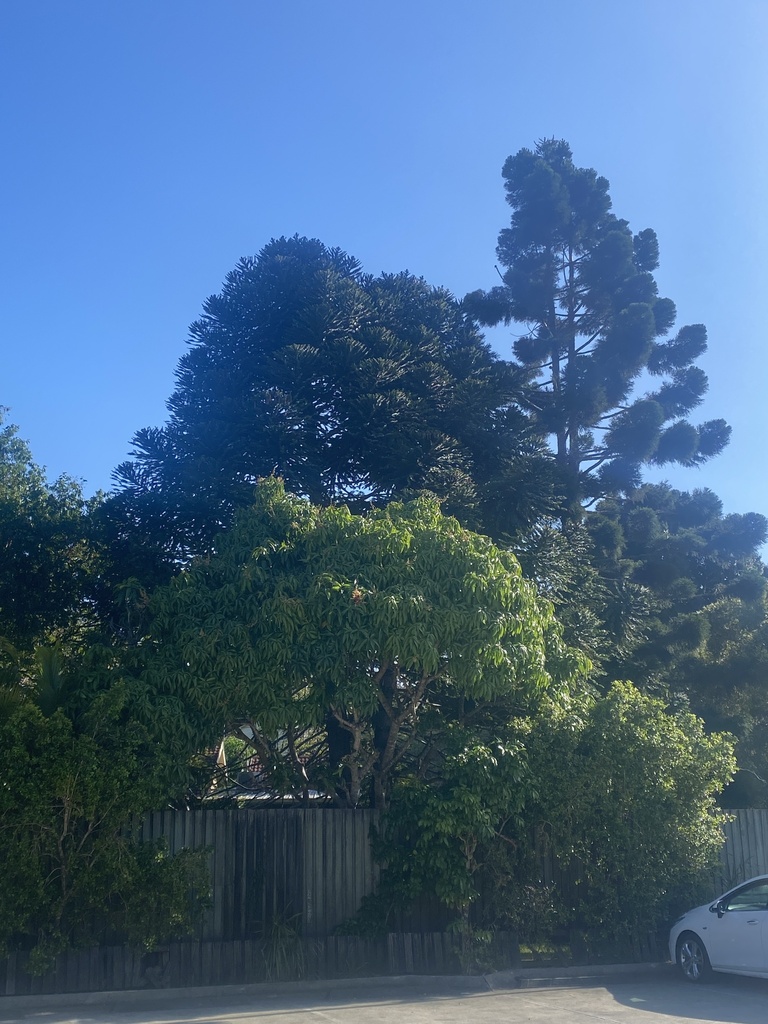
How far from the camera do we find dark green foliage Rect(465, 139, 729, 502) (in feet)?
80.4

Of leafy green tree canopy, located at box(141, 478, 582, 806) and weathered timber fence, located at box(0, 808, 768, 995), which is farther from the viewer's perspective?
leafy green tree canopy, located at box(141, 478, 582, 806)

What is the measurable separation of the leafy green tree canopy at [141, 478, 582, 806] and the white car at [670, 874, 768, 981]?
310 cm

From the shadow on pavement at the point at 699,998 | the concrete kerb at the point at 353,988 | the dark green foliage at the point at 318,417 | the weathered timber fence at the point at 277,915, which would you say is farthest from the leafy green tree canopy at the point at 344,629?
the shadow on pavement at the point at 699,998

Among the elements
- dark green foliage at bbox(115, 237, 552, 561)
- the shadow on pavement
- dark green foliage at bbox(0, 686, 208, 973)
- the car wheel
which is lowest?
the shadow on pavement

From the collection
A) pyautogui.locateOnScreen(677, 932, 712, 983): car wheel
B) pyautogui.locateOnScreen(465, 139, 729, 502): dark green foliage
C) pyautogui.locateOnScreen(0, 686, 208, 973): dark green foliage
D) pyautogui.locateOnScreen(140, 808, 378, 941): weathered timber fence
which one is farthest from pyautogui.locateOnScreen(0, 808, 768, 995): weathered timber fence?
pyautogui.locateOnScreen(465, 139, 729, 502): dark green foliage

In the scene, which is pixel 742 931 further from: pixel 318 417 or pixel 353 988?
pixel 318 417

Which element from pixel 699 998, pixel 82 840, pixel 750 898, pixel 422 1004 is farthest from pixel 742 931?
pixel 82 840

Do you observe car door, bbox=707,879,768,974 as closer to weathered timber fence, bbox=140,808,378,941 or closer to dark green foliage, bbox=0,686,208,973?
weathered timber fence, bbox=140,808,378,941

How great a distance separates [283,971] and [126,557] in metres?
7.10

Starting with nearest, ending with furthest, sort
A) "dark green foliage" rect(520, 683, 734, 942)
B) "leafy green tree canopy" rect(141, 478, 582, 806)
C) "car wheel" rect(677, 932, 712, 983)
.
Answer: "car wheel" rect(677, 932, 712, 983)
"leafy green tree canopy" rect(141, 478, 582, 806)
"dark green foliage" rect(520, 683, 734, 942)

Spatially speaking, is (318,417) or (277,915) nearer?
(277,915)

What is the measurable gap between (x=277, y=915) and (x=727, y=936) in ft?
16.8

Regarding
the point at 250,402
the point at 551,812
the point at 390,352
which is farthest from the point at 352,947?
the point at 390,352

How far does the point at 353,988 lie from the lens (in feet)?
36.4
